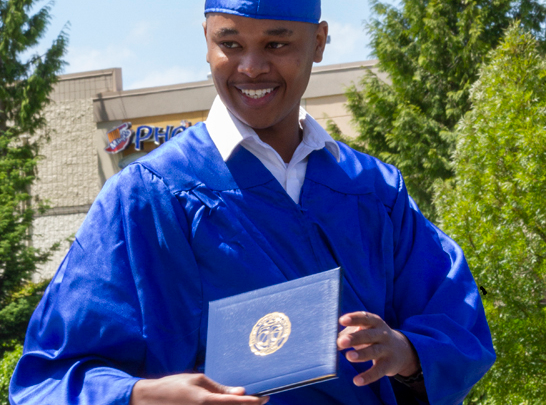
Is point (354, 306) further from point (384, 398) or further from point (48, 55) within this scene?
point (48, 55)

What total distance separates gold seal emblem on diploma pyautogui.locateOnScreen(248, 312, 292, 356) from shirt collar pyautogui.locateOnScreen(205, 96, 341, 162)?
0.56 m

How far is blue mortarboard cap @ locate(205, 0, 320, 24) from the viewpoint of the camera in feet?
5.58

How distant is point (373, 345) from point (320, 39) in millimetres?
965

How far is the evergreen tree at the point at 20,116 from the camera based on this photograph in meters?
14.6

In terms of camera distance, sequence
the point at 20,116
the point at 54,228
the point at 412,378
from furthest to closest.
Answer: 1. the point at 54,228
2. the point at 20,116
3. the point at 412,378

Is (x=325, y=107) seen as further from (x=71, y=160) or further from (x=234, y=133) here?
(x=234, y=133)

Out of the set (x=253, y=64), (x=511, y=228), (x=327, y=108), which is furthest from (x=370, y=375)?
(x=327, y=108)

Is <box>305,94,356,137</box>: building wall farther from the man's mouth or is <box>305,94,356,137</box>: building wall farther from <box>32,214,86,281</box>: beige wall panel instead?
the man's mouth

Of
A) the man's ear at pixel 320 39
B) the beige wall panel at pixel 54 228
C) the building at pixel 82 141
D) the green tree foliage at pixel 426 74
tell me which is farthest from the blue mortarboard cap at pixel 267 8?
the beige wall panel at pixel 54 228

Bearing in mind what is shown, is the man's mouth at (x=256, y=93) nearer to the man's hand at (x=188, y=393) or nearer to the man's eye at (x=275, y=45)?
the man's eye at (x=275, y=45)

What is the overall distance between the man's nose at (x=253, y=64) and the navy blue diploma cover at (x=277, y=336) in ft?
2.05

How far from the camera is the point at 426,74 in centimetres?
1327

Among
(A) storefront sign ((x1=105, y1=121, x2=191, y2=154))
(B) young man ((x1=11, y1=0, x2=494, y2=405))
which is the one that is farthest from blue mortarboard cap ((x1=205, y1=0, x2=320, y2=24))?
(A) storefront sign ((x1=105, y1=121, x2=191, y2=154))

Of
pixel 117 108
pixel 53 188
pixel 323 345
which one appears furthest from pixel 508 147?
pixel 53 188
